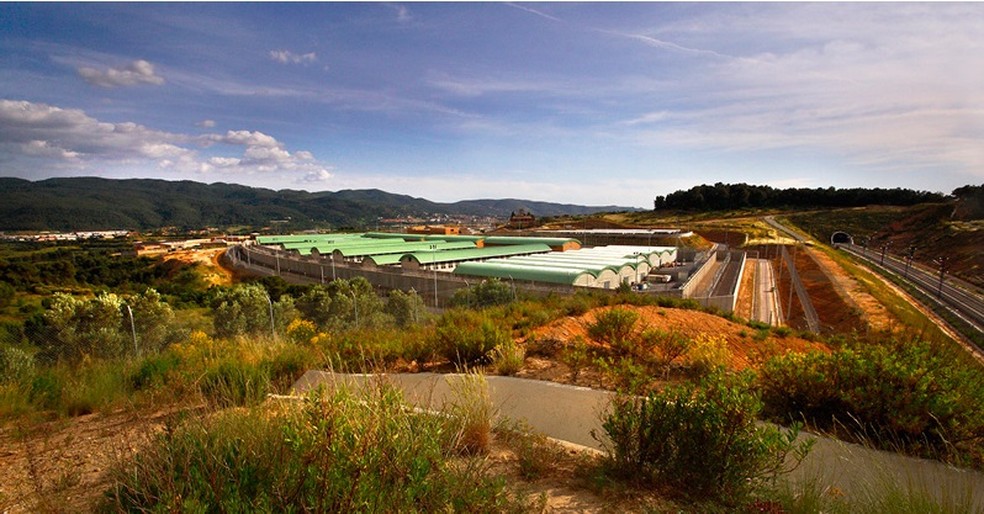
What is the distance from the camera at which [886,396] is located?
358 cm

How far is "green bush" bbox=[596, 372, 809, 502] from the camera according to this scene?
2.58 metres

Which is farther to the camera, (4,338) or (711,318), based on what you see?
(711,318)

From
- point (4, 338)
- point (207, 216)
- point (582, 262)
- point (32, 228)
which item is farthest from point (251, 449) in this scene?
point (207, 216)

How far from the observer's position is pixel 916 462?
315 cm

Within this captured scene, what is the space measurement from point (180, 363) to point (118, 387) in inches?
26.0

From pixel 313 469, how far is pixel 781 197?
98.9 m

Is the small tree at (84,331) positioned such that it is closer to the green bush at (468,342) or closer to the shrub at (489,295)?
the green bush at (468,342)

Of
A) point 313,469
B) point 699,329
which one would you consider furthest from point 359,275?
point 313,469

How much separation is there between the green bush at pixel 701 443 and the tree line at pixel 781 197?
91504 mm

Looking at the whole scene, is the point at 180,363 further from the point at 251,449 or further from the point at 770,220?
the point at 770,220

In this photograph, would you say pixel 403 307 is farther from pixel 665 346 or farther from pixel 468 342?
pixel 665 346

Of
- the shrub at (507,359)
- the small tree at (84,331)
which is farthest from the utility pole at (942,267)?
the small tree at (84,331)

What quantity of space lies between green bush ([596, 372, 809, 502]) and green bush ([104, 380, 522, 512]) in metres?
0.99

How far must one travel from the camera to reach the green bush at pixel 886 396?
3.32 metres
